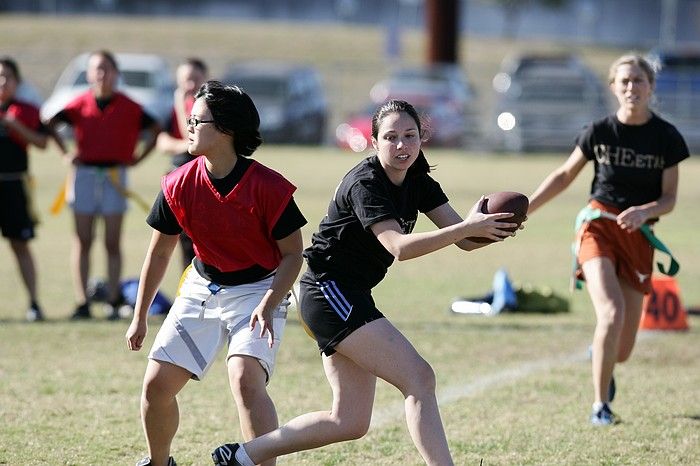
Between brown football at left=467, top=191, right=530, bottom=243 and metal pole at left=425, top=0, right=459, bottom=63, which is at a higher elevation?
brown football at left=467, top=191, right=530, bottom=243

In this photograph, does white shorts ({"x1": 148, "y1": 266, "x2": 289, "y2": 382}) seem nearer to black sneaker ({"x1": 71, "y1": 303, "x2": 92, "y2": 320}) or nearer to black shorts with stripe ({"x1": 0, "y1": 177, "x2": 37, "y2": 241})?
black sneaker ({"x1": 71, "y1": 303, "x2": 92, "y2": 320})

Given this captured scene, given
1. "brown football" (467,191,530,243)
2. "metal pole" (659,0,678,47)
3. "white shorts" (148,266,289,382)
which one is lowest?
"metal pole" (659,0,678,47)

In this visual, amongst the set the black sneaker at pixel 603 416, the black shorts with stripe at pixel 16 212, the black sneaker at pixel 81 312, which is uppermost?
the black shorts with stripe at pixel 16 212

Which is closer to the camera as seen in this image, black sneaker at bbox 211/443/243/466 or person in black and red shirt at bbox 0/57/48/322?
black sneaker at bbox 211/443/243/466

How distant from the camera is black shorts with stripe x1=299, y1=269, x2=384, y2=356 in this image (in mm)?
4938

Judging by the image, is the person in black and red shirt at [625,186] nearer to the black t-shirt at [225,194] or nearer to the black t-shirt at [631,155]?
the black t-shirt at [631,155]

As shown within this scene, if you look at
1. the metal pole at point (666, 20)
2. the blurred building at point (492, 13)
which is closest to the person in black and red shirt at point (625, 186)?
the metal pole at point (666, 20)

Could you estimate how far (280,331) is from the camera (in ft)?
16.8

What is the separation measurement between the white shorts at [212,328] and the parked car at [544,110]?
25.3 m

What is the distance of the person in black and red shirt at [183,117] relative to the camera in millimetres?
9539

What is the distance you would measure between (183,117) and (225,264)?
186 inches

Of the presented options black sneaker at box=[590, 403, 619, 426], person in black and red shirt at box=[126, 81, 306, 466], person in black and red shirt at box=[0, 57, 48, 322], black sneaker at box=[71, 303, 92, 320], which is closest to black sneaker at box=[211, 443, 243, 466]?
person in black and red shirt at box=[126, 81, 306, 466]

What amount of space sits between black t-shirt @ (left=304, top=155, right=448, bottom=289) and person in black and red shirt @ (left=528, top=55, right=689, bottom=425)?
1.93 metres

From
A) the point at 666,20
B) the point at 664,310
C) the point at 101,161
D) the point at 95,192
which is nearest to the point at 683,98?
the point at 664,310
